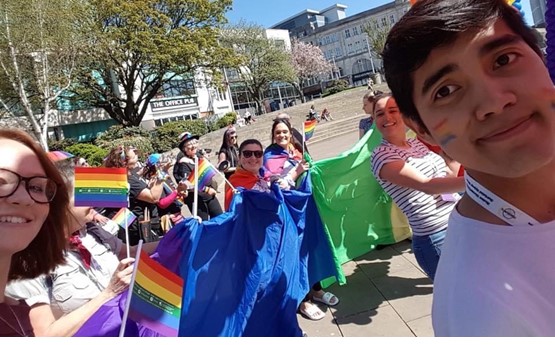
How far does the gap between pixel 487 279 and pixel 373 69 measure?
76445 millimetres

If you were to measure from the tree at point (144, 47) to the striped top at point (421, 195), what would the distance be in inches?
979

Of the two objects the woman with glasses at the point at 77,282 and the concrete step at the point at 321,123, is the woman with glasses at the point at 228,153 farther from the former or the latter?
the concrete step at the point at 321,123

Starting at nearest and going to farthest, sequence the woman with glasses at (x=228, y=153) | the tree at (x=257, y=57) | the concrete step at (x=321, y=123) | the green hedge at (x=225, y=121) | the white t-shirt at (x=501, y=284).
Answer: the white t-shirt at (x=501, y=284), the woman with glasses at (x=228, y=153), the concrete step at (x=321, y=123), the green hedge at (x=225, y=121), the tree at (x=257, y=57)

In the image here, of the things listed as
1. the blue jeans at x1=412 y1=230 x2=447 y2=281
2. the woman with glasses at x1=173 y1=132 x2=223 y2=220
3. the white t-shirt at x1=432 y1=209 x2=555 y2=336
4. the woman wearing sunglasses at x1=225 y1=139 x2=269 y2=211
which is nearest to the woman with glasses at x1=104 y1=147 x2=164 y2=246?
the woman with glasses at x1=173 y1=132 x2=223 y2=220

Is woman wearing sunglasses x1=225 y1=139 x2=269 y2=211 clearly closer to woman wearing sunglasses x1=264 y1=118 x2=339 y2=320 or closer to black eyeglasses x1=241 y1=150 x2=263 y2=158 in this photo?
black eyeglasses x1=241 y1=150 x2=263 y2=158

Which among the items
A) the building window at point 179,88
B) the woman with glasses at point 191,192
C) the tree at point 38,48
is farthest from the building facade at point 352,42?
the woman with glasses at point 191,192

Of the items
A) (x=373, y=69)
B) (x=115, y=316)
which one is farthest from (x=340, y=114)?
(x=373, y=69)

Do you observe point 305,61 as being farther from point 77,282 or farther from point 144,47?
point 77,282

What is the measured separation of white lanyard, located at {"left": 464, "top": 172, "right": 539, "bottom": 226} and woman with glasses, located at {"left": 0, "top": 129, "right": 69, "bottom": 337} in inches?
56.4

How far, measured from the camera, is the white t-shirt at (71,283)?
1676mm

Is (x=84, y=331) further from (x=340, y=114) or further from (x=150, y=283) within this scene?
(x=340, y=114)

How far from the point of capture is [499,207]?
857 mm

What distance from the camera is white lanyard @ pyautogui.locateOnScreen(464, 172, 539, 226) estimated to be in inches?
32.5

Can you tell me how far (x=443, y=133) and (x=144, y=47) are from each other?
88.5 feet
